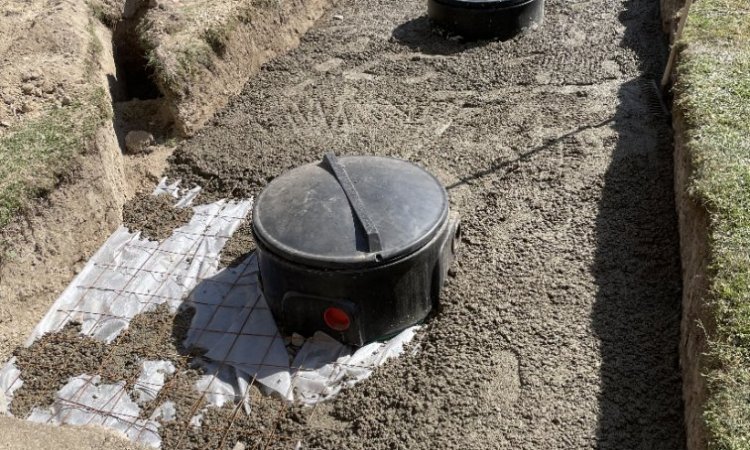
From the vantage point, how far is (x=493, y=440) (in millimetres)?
4312

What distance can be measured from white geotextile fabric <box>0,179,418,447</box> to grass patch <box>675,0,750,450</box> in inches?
87.8

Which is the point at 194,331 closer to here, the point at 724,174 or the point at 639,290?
Answer: the point at 639,290

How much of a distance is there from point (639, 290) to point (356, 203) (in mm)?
2498

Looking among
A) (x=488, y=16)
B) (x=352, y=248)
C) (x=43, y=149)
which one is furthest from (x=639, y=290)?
(x=43, y=149)

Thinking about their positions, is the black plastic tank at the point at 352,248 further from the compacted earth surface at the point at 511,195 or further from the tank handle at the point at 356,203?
the compacted earth surface at the point at 511,195

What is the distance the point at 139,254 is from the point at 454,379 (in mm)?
3351

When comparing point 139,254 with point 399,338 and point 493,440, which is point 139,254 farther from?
point 493,440

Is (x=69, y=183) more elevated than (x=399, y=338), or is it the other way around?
(x=69, y=183)

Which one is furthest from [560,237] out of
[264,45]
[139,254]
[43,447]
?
[264,45]

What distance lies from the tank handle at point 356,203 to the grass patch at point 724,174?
2.31 m

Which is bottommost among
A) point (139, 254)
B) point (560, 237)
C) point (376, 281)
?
point (139, 254)

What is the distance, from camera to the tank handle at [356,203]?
4.52m

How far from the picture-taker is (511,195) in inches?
253

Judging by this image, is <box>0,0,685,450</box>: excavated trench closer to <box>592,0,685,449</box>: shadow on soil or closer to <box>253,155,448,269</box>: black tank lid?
<box>592,0,685,449</box>: shadow on soil
